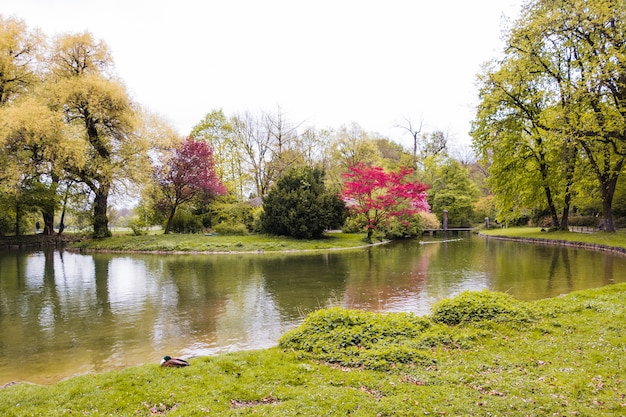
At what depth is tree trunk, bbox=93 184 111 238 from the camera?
2953 cm

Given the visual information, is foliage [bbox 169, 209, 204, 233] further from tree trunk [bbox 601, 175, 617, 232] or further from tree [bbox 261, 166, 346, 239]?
tree trunk [bbox 601, 175, 617, 232]

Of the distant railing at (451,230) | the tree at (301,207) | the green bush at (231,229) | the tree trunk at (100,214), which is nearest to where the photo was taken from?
the tree at (301,207)

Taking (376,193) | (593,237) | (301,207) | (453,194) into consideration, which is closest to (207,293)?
(301,207)

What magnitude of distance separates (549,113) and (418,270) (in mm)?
14003

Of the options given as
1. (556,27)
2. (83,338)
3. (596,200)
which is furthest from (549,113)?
(83,338)

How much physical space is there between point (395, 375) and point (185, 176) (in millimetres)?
28171

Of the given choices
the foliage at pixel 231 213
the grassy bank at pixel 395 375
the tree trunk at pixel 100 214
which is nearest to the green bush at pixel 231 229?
the foliage at pixel 231 213

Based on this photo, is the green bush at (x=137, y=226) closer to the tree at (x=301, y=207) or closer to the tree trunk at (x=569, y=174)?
the tree at (x=301, y=207)

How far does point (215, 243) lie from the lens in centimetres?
2595

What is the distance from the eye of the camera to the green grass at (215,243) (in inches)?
996

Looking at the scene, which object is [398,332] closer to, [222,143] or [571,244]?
[571,244]

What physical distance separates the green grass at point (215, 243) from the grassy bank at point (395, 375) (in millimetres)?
18173

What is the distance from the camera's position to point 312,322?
746 centimetres

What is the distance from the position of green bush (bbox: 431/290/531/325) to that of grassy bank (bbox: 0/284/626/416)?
28 mm
